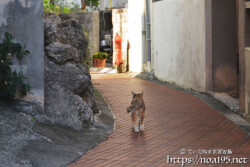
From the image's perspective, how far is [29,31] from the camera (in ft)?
30.3

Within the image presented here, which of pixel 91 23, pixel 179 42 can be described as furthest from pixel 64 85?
pixel 91 23

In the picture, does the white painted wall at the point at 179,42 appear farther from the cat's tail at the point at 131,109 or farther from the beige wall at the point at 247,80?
the cat's tail at the point at 131,109

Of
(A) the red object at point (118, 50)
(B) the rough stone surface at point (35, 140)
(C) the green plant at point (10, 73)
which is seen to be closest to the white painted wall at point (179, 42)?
(A) the red object at point (118, 50)

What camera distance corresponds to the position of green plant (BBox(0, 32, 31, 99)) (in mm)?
8688

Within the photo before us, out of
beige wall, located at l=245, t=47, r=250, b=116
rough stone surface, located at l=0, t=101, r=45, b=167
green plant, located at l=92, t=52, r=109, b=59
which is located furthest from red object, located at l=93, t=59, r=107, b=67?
rough stone surface, located at l=0, t=101, r=45, b=167

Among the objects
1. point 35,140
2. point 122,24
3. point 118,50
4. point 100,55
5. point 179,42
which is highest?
point 122,24

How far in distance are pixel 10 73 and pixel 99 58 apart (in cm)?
1638

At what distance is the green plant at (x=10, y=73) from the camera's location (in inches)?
342

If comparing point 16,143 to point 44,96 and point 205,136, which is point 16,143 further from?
point 205,136

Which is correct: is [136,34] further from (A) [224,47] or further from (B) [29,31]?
(B) [29,31]

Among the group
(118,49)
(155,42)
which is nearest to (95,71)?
(118,49)

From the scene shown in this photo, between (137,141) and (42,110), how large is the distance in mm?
1705

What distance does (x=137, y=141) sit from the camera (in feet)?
30.0

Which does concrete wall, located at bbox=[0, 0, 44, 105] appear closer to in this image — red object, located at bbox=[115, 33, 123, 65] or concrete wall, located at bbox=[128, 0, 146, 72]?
concrete wall, located at bbox=[128, 0, 146, 72]
